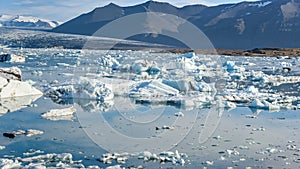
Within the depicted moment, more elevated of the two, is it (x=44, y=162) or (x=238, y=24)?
(x=238, y=24)

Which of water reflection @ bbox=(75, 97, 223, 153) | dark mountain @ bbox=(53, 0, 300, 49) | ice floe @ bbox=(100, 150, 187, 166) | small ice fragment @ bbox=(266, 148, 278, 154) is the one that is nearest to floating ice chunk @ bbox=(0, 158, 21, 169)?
ice floe @ bbox=(100, 150, 187, 166)

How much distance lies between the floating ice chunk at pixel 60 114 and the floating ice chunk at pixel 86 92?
166cm

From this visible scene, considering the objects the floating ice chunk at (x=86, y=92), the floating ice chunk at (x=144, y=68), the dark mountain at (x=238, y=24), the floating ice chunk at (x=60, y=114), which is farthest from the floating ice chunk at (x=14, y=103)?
the dark mountain at (x=238, y=24)

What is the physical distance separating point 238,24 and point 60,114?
112m

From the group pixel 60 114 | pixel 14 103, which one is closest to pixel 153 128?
pixel 60 114

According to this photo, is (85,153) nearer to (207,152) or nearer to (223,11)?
(207,152)

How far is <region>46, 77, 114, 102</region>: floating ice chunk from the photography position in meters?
10.0

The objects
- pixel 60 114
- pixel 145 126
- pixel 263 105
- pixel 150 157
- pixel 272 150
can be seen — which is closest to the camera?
pixel 150 157

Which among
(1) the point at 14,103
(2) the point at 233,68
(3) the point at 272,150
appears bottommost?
(3) the point at 272,150

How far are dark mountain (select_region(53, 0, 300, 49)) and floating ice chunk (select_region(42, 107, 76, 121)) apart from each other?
9276 centimetres

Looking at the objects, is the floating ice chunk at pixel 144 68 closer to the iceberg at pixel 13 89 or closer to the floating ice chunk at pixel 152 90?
the floating ice chunk at pixel 152 90

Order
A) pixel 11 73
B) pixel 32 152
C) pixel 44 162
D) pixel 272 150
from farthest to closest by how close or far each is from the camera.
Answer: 1. pixel 11 73
2. pixel 272 150
3. pixel 32 152
4. pixel 44 162

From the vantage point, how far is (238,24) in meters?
116

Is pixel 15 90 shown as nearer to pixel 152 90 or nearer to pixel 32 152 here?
pixel 152 90
